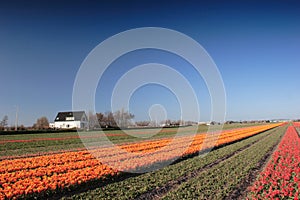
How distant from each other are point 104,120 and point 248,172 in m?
91.8

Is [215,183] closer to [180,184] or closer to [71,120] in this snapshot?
[180,184]

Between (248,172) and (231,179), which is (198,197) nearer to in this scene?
(231,179)

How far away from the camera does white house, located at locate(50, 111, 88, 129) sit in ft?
280

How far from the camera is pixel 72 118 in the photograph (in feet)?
285

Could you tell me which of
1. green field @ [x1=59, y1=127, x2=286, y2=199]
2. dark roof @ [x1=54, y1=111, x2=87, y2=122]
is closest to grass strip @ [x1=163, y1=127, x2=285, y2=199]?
green field @ [x1=59, y1=127, x2=286, y2=199]

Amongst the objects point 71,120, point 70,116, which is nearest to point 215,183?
point 71,120

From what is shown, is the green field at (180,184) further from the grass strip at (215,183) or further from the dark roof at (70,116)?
Result: the dark roof at (70,116)

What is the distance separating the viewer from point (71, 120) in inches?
3408

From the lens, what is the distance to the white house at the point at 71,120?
85.4 metres

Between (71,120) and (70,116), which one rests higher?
(70,116)

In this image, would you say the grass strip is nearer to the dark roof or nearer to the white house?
the white house

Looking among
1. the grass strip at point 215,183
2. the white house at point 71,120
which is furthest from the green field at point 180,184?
the white house at point 71,120

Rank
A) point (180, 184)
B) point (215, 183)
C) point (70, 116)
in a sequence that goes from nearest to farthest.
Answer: point (215, 183) < point (180, 184) < point (70, 116)

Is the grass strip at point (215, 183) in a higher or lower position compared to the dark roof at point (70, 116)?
lower
